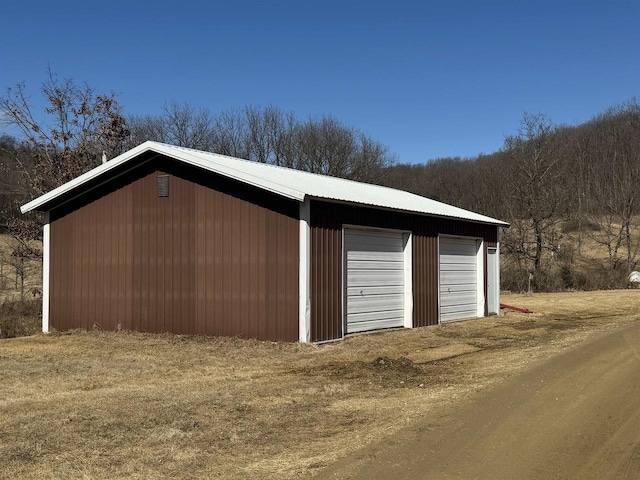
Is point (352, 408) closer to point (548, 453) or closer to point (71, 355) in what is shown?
point (548, 453)

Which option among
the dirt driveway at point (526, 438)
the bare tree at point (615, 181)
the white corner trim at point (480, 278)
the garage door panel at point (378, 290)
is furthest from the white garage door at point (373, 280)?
the bare tree at point (615, 181)

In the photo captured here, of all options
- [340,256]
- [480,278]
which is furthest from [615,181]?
[340,256]

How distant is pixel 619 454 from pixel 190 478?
A: 133 inches

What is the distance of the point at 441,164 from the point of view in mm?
57750

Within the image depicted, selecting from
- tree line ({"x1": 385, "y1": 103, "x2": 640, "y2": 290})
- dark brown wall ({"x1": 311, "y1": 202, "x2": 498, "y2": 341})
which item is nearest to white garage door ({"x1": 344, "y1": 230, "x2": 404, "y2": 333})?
dark brown wall ({"x1": 311, "y1": 202, "x2": 498, "y2": 341})

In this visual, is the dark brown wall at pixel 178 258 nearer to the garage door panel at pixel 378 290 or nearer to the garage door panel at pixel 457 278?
the garage door panel at pixel 378 290

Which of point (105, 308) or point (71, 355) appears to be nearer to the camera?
point (71, 355)

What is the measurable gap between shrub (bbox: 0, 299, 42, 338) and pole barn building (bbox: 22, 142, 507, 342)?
106 cm

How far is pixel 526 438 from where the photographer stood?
5379 millimetres

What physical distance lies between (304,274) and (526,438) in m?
7.00

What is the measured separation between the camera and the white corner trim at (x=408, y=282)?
50.0 ft

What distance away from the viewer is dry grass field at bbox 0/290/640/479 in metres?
5.26

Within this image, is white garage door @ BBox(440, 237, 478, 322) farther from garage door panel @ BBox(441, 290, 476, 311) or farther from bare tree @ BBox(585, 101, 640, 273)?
bare tree @ BBox(585, 101, 640, 273)

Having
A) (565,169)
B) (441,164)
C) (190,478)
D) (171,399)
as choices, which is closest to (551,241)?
(565,169)
